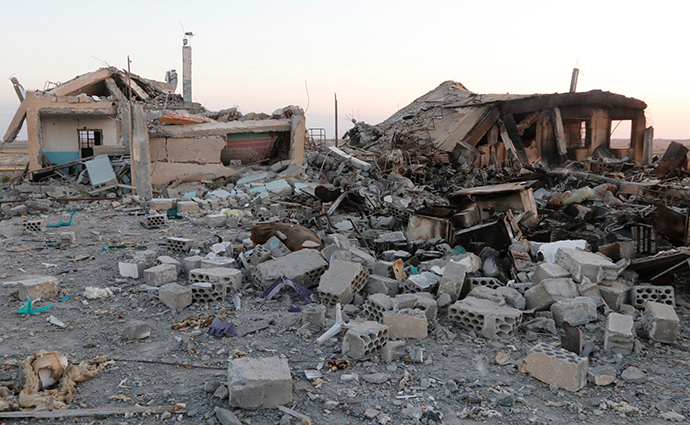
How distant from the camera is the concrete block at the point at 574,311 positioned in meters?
4.75

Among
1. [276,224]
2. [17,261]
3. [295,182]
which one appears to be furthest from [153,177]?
[276,224]

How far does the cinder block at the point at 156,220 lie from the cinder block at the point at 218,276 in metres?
4.78

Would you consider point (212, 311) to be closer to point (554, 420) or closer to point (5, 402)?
point (5, 402)

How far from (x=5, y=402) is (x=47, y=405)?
0.26 meters

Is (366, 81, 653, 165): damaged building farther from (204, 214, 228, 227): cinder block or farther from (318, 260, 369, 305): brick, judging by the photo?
(318, 260, 369, 305): brick

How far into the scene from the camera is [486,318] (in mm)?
4480

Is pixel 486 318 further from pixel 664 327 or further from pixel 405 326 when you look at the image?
pixel 664 327

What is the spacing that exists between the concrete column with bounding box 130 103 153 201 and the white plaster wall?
6.19 meters

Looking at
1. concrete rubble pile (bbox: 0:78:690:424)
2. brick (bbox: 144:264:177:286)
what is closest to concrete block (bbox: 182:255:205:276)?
concrete rubble pile (bbox: 0:78:690:424)

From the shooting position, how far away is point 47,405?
3.18 m

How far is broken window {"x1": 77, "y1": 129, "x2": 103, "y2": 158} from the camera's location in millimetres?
19027

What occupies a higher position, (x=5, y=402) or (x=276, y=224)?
(x=276, y=224)

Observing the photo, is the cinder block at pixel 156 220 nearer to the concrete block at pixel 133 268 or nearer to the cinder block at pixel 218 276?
the concrete block at pixel 133 268

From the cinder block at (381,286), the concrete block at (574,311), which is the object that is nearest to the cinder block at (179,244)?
the cinder block at (381,286)
